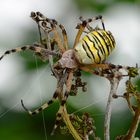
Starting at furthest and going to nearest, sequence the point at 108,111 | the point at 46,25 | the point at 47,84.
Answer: the point at 47,84
the point at 46,25
the point at 108,111

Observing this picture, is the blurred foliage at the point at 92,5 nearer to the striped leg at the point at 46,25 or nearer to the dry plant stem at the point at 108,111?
the striped leg at the point at 46,25

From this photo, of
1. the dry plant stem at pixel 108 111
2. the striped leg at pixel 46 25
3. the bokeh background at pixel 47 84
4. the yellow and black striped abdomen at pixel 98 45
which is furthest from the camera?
the bokeh background at pixel 47 84

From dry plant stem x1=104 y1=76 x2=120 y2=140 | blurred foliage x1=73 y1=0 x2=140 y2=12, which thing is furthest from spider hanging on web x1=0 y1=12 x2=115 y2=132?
blurred foliage x1=73 y1=0 x2=140 y2=12

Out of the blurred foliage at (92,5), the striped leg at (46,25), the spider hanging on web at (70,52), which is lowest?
the spider hanging on web at (70,52)

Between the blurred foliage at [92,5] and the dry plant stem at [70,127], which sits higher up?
the blurred foliage at [92,5]

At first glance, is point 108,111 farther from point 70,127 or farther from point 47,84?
point 47,84

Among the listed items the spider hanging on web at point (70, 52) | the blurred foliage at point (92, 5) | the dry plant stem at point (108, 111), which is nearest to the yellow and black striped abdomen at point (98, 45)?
the spider hanging on web at point (70, 52)

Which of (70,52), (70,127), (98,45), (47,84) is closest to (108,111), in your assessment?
(70,127)
